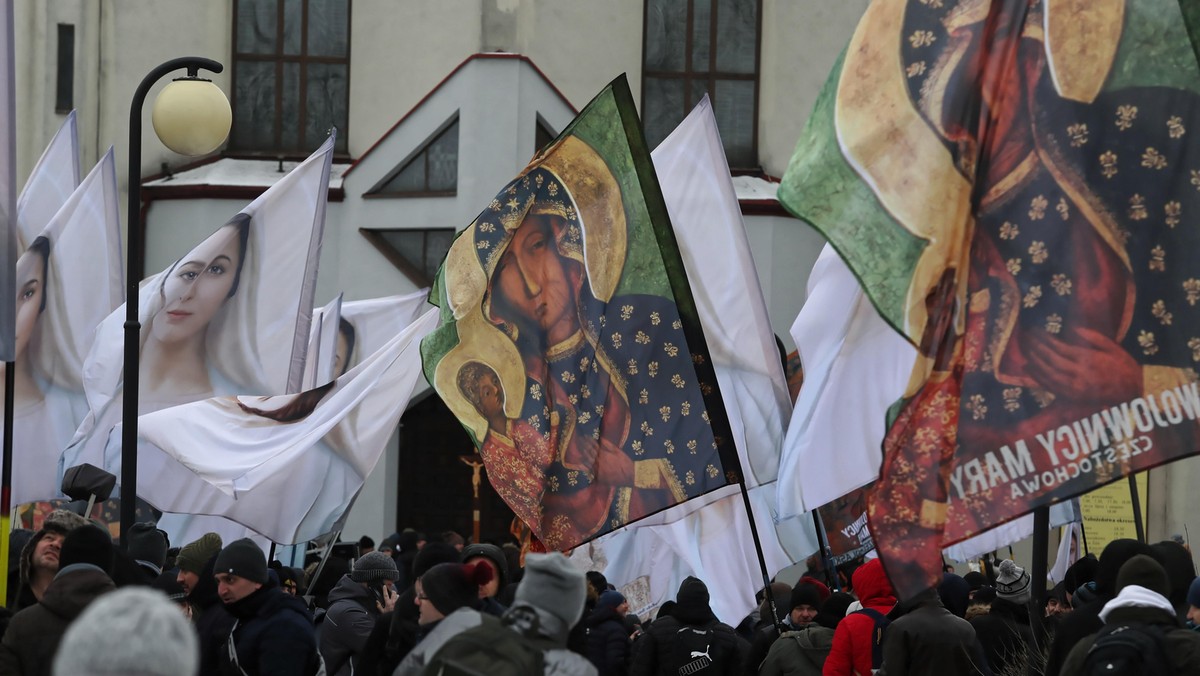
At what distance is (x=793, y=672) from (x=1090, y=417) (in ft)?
11.0

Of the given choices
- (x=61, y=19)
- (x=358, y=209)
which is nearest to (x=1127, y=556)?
(x=358, y=209)

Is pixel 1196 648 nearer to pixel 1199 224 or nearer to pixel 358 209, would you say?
pixel 1199 224

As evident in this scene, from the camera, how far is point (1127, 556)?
30.6ft

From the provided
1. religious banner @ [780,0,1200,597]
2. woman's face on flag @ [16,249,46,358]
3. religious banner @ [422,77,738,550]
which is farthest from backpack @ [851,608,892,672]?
woman's face on flag @ [16,249,46,358]

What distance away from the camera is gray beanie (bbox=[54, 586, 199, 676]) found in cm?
385

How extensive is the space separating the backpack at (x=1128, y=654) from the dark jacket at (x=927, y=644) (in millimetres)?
1843

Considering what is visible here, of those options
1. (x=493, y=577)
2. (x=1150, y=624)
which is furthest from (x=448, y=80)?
(x=1150, y=624)

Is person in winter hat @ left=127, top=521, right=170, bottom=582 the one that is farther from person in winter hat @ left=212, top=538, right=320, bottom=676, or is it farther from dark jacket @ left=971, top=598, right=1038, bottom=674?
dark jacket @ left=971, top=598, right=1038, bottom=674

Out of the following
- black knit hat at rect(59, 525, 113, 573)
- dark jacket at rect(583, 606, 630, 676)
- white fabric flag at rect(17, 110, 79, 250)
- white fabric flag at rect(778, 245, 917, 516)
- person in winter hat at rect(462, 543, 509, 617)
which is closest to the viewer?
black knit hat at rect(59, 525, 113, 573)

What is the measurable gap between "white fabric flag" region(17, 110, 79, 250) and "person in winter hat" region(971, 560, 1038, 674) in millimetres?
10712

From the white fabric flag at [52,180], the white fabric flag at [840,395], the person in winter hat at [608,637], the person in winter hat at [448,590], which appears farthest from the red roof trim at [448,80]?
the person in winter hat at [448,590]

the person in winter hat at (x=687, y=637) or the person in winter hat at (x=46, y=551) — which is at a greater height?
the person in winter hat at (x=46, y=551)

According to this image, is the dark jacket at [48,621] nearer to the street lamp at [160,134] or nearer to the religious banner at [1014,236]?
the religious banner at [1014,236]

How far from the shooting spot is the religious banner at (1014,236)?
7793 mm
